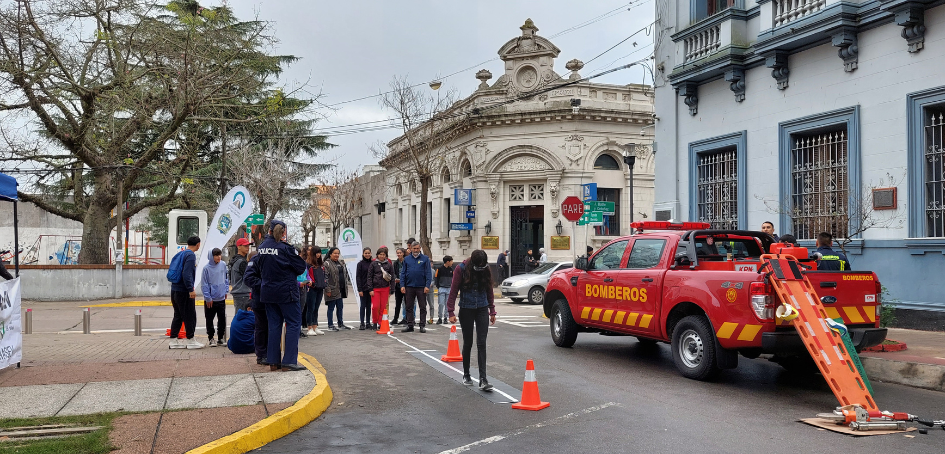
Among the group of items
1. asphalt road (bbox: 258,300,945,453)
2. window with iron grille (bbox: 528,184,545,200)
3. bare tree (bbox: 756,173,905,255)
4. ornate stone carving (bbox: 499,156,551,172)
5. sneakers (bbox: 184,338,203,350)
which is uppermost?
ornate stone carving (bbox: 499,156,551,172)

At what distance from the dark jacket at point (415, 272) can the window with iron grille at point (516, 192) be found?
58.6 ft

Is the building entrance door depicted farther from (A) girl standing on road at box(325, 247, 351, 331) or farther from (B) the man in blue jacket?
(A) girl standing on road at box(325, 247, 351, 331)

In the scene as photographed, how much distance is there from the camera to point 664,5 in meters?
18.8

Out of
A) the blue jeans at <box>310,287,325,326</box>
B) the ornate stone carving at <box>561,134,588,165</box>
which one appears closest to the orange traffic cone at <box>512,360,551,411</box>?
the blue jeans at <box>310,287,325,326</box>

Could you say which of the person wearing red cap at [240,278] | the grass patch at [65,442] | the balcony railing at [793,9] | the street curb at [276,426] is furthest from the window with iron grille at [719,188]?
the grass patch at [65,442]

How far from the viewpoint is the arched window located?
33000mm

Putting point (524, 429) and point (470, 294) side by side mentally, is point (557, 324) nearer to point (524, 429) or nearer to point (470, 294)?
point (470, 294)

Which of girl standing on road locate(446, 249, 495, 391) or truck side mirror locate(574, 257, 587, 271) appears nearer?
girl standing on road locate(446, 249, 495, 391)

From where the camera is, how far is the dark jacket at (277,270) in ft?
29.1

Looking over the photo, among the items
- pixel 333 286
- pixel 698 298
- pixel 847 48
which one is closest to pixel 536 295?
pixel 333 286

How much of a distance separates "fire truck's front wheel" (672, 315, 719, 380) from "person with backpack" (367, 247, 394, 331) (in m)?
7.48

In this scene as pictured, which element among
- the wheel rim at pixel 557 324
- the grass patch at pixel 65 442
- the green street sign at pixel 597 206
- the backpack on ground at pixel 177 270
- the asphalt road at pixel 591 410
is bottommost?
the asphalt road at pixel 591 410

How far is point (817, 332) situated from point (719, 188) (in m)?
10.1

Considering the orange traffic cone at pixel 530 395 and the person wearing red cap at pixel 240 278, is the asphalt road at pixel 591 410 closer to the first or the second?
the orange traffic cone at pixel 530 395
